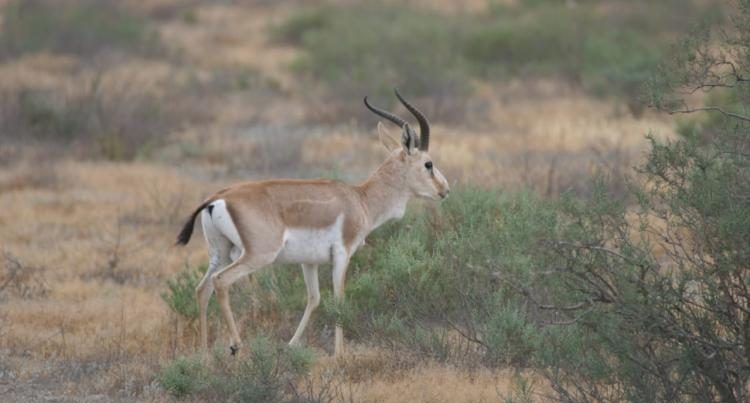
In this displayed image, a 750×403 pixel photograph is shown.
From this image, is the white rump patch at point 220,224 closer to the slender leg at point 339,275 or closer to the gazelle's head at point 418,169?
the slender leg at point 339,275

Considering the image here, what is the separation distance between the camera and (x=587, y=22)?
2623 centimetres

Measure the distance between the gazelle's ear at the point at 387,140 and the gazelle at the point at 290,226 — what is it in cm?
22

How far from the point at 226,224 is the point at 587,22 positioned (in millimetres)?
19161

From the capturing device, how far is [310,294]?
8.86 m

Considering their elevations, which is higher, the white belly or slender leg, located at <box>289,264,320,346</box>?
the white belly

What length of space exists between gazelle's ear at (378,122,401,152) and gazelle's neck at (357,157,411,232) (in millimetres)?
176

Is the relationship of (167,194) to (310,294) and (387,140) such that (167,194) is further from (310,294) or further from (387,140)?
(310,294)

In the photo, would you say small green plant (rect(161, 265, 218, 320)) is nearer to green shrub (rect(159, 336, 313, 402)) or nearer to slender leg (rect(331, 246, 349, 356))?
slender leg (rect(331, 246, 349, 356))

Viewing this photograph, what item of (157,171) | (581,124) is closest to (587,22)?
(581,124)

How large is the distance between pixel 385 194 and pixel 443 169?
19.4 feet

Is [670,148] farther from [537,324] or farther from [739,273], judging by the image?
[537,324]

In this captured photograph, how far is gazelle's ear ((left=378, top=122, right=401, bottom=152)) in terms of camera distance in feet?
30.8

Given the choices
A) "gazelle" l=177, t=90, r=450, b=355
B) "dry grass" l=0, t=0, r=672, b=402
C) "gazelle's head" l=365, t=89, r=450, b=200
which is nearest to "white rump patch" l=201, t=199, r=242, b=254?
"gazelle" l=177, t=90, r=450, b=355

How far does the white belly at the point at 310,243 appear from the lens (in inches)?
328
